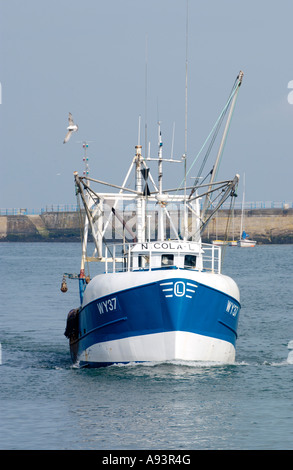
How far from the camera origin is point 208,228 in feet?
495

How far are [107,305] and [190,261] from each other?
3089mm

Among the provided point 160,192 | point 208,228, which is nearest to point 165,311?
point 160,192

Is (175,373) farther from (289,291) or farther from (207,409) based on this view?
(289,291)

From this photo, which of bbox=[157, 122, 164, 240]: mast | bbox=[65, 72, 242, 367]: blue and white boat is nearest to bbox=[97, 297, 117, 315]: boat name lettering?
bbox=[65, 72, 242, 367]: blue and white boat

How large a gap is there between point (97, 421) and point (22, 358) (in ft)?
36.4

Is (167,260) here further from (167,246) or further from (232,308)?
(232,308)

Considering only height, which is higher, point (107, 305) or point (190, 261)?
point (190, 261)

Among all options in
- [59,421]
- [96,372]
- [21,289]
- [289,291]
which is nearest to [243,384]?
[96,372]

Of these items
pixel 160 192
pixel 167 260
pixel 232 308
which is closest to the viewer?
pixel 232 308

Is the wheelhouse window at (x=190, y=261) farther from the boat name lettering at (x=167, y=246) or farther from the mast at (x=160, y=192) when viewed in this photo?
the mast at (x=160, y=192)

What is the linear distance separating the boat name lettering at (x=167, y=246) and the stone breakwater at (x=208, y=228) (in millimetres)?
114949

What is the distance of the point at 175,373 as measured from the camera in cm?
2305

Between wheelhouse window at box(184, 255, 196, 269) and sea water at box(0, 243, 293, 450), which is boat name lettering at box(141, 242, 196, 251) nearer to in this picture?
wheelhouse window at box(184, 255, 196, 269)

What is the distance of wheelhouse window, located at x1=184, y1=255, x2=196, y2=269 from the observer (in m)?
25.6
